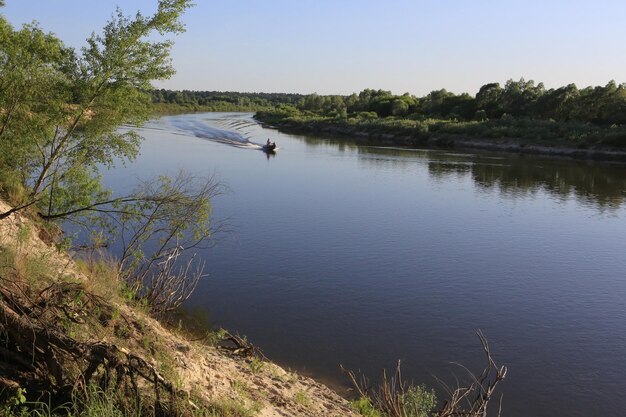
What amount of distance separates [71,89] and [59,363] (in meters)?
8.05

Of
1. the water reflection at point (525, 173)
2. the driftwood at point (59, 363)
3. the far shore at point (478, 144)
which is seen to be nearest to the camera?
the driftwood at point (59, 363)

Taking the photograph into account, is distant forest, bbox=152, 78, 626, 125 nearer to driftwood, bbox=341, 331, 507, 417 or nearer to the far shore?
the far shore

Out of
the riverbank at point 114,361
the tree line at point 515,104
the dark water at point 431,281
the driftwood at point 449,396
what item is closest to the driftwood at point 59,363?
the riverbank at point 114,361

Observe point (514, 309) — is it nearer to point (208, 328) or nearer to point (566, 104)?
point (208, 328)

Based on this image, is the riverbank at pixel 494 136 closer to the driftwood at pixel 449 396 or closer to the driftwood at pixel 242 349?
the driftwood at pixel 449 396

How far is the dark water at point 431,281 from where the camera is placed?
1211cm

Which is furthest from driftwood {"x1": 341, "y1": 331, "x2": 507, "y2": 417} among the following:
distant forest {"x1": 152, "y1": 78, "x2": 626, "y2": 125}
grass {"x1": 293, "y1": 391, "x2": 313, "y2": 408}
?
distant forest {"x1": 152, "y1": 78, "x2": 626, "y2": 125}

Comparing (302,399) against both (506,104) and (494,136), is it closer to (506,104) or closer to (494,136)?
(494,136)

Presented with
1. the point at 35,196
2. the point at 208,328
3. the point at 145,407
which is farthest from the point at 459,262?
the point at 145,407

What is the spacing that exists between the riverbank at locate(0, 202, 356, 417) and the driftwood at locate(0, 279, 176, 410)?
11 millimetres

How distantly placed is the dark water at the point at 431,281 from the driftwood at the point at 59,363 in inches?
220

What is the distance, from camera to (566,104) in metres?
80.3

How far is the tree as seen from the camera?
12.0 meters

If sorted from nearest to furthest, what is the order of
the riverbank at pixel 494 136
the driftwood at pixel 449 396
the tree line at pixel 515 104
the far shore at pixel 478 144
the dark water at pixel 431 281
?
the driftwood at pixel 449 396 → the dark water at pixel 431 281 → the far shore at pixel 478 144 → the riverbank at pixel 494 136 → the tree line at pixel 515 104
